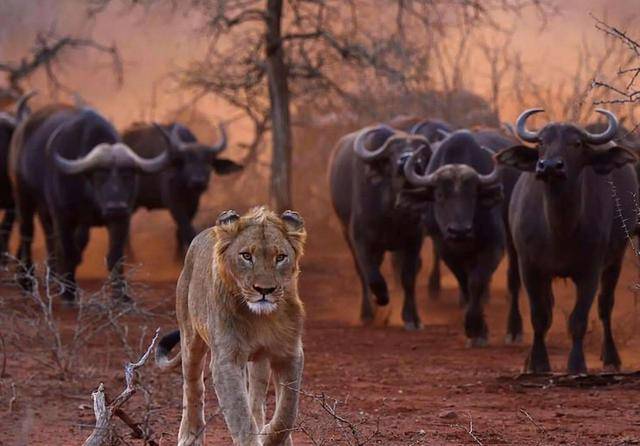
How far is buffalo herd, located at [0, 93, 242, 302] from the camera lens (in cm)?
1711

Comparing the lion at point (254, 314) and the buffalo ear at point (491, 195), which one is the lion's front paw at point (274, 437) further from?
the buffalo ear at point (491, 195)

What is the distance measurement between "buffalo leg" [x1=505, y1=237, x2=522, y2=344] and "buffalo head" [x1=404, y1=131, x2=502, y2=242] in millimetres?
922

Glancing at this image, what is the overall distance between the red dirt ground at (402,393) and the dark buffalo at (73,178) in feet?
4.45

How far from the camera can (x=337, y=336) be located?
14953mm

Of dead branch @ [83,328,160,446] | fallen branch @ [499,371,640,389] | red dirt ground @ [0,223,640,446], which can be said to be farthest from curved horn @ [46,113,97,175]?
dead branch @ [83,328,160,446]

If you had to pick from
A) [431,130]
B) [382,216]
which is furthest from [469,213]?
[431,130]

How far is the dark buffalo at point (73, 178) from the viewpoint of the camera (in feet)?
55.9

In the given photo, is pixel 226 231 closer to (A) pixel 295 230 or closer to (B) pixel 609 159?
(A) pixel 295 230

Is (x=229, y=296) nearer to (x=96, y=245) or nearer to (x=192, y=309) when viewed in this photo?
(x=192, y=309)

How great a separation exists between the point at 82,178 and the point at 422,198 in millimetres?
4741

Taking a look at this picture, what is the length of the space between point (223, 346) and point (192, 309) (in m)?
0.68

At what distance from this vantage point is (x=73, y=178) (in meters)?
17.4

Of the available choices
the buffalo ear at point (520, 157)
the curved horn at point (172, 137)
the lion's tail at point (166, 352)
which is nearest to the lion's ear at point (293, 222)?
the lion's tail at point (166, 352)

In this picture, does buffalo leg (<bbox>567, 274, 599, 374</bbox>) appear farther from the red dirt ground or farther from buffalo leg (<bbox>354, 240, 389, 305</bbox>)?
buffalo leg (<bbox>354, 240, 389, 305</bbox>)
